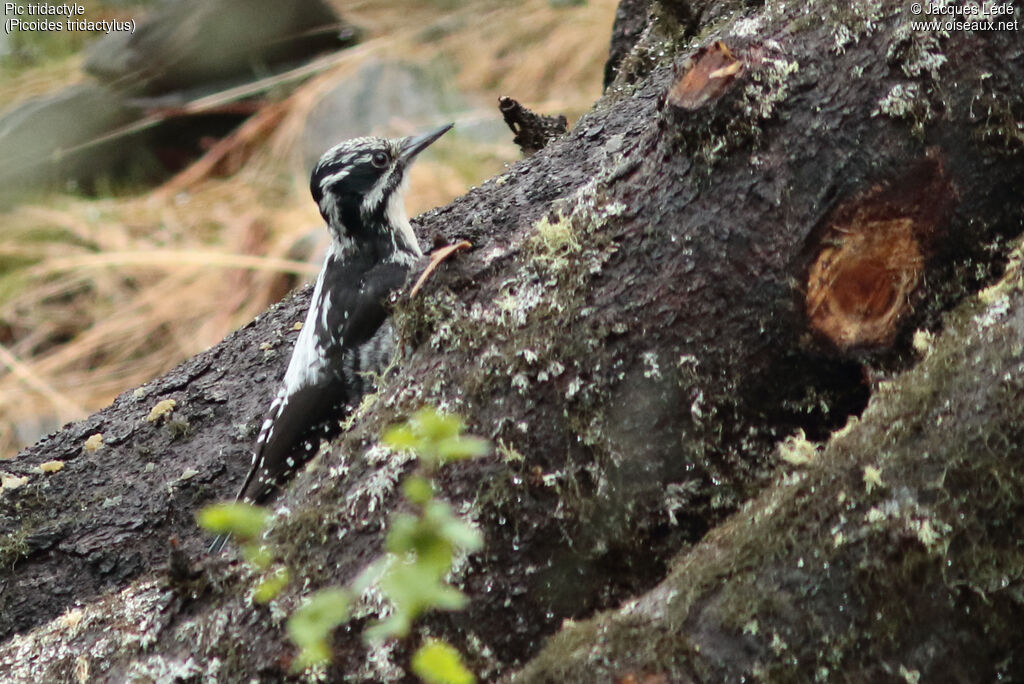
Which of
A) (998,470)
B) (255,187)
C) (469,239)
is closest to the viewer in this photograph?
(998,470)

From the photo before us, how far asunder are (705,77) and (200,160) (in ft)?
19.2

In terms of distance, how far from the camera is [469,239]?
6.79ft

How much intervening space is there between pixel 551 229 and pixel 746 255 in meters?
0.35

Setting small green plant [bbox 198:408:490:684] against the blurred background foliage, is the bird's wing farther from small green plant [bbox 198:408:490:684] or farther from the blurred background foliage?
the blurred background foliage

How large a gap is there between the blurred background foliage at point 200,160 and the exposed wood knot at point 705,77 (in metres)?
3.91

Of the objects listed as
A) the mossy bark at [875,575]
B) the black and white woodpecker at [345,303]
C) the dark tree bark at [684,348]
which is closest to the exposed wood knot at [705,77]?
the dark tree bark at [684,348]

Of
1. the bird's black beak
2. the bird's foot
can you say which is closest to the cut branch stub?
the bird's foot

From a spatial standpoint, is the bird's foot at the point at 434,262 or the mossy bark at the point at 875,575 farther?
the bird's foot at the point at 434,262

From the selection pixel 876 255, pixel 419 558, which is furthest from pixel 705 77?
pixel 419 558

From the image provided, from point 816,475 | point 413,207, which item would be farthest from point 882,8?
point 413,207

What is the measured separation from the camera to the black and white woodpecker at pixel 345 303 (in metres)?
2.48

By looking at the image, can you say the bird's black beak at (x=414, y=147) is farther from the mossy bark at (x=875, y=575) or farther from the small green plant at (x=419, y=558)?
the small green plant at (x=419, y=558)

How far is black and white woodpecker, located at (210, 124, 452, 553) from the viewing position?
8.14ft

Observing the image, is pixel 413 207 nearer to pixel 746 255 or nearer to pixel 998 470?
pixel 746 255
